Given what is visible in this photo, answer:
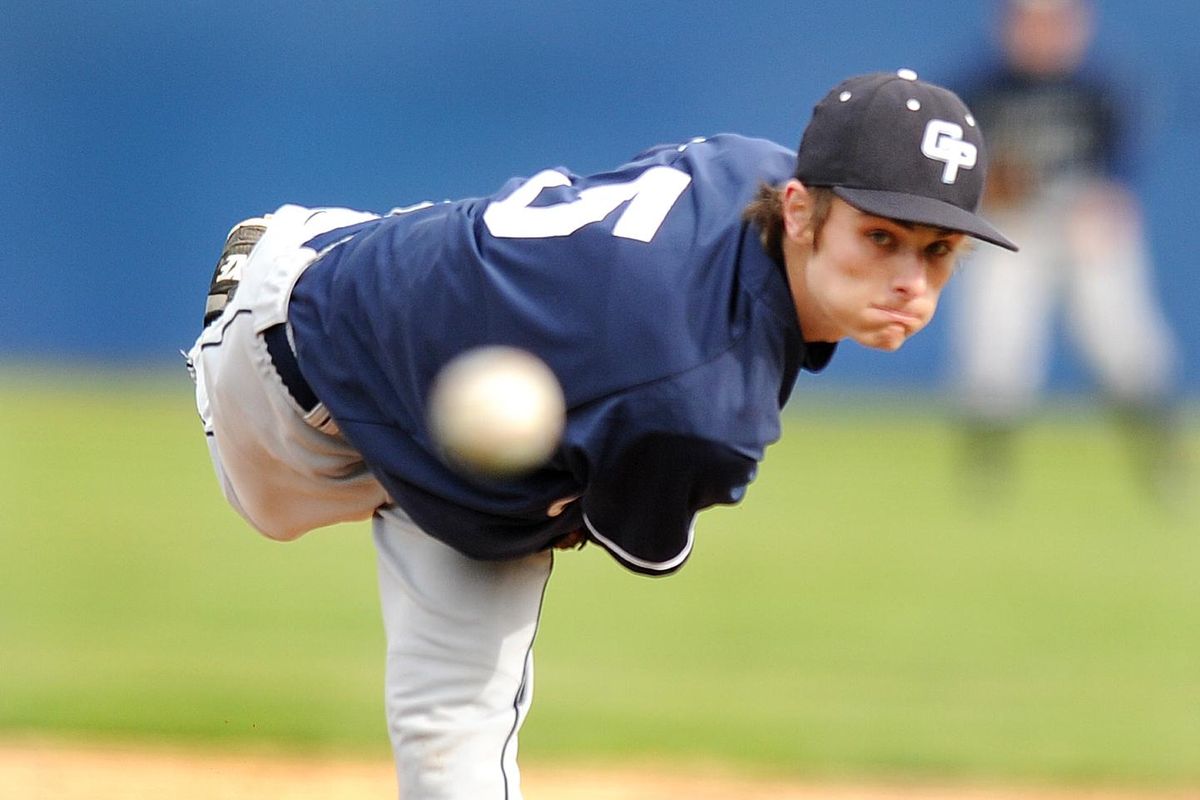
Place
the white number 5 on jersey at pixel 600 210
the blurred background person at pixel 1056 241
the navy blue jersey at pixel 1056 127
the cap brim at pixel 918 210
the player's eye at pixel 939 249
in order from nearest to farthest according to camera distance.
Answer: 1. the cap brim at pixel 918 210
2. the player's eye at pixel 939 249
3. the white number 5 on jersey at pixel 600 210
4. the blurred background person at pixel 1056 241
5. the navy blue jersey at pixel 1056 127

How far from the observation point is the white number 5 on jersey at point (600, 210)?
278cm

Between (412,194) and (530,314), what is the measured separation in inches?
358

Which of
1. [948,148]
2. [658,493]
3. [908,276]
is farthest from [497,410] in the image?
[948,148]

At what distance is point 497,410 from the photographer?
8.62 ft

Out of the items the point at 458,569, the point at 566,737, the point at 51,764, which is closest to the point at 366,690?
the point at 566,737

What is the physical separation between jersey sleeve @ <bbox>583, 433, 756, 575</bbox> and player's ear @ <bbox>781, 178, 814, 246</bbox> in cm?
36

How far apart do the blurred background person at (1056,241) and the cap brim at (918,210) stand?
27.2ft

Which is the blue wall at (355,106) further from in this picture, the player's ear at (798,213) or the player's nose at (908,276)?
the player's nose at (908,276)

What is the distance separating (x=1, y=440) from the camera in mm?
10992

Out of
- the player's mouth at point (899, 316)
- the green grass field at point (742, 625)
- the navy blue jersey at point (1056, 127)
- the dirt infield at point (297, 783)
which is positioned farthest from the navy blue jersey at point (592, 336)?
the navy blue jersey at point (1056, 127)

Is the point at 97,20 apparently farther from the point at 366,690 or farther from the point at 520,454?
the point at 520,454

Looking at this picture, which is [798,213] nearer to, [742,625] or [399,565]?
[399,565]

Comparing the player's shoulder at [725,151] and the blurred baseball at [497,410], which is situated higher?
the player's shoulder at [725,151]

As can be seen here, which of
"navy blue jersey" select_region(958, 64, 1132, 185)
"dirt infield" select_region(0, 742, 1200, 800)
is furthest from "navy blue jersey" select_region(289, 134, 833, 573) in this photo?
"navy blue jersey" select_region(958, 64, 1132, 185)
